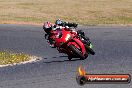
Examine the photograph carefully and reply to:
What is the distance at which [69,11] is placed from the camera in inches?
2331

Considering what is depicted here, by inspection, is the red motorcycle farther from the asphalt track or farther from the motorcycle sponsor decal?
the motorcycle sponsor decal

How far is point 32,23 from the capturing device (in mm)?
44625

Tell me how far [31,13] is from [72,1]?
18.7 m

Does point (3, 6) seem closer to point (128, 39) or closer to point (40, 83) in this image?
point (128, 39)

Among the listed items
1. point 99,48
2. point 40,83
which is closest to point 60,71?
point 40,83

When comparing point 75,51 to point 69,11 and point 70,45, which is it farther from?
point 69,11

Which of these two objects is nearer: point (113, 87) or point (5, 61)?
point (113, 87)

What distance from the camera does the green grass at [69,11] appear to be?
4891cm

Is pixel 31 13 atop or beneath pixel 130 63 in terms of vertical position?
beneath

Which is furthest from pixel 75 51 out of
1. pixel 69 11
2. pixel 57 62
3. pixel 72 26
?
pixel 69 11

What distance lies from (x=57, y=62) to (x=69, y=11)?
39634 mm

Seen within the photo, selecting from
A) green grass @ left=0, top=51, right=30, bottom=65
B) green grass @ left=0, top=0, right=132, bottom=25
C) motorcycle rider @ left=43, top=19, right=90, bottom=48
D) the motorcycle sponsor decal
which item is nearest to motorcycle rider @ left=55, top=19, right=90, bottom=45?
motorcycle rider @ left=43, top=19, right=90, bottom=48

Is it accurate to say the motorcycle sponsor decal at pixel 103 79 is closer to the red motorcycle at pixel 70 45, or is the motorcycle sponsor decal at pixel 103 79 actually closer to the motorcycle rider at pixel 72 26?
the motorcycle rider at pixel 72 26

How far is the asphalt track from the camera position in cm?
1479
